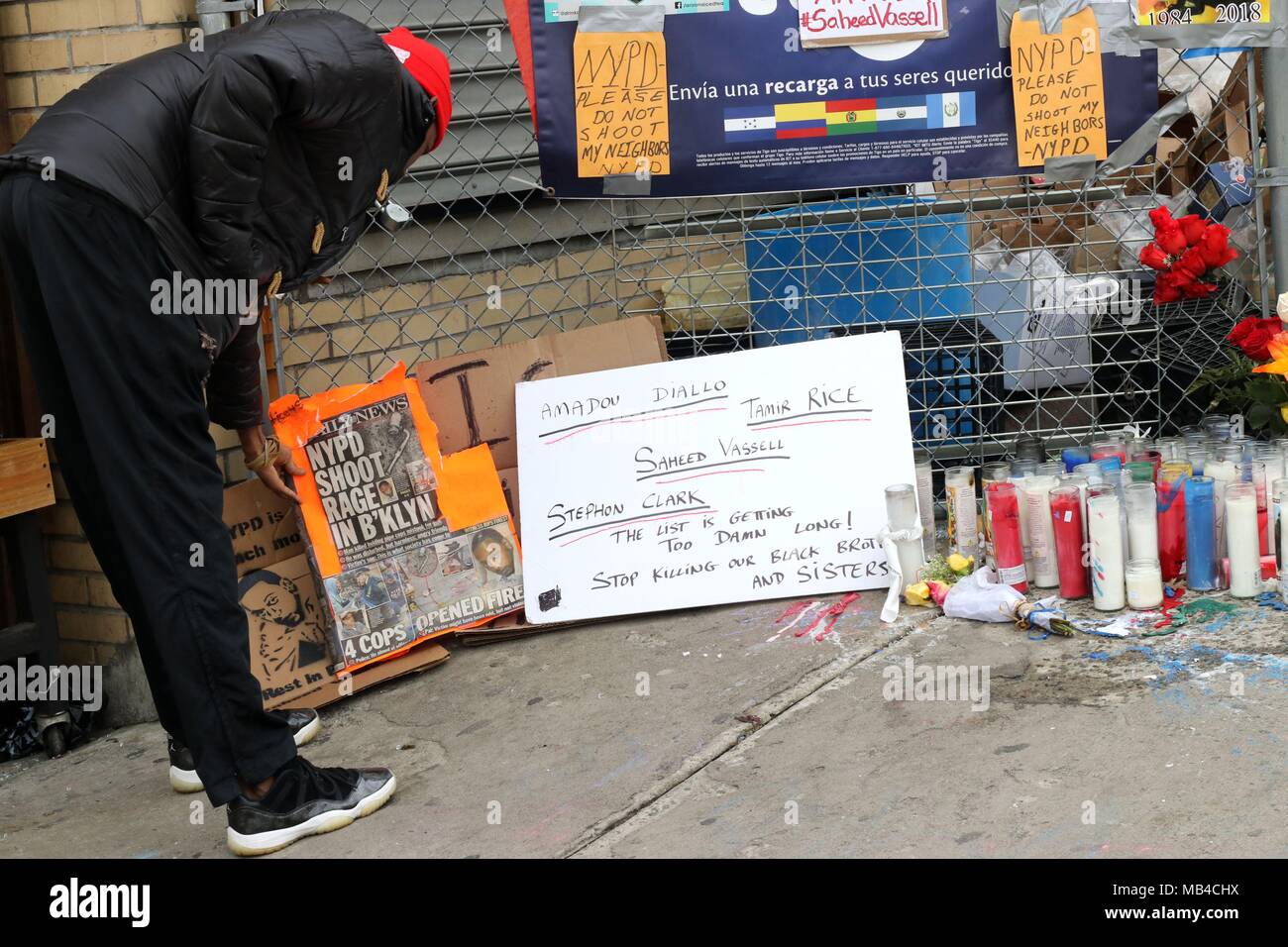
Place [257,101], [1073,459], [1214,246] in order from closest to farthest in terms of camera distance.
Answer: [257,101]
[1073,459]
[1214,246]

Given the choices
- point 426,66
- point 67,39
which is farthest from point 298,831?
point 67,39

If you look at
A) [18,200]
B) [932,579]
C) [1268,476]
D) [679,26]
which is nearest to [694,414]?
[932,579]

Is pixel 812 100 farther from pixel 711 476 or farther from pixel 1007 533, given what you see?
pixel 1007 533

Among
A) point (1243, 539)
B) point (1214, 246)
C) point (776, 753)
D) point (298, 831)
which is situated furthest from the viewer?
point (1214, 246)

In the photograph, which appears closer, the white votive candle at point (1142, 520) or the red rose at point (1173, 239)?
the white votive candle at point (1142, 520)

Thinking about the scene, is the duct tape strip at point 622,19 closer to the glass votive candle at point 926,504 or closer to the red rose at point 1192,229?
the glass votive candle at point 926,504

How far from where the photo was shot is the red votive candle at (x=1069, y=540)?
12.5ft

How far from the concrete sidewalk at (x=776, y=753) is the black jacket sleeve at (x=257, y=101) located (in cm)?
138

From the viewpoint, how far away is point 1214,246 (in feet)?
14.2

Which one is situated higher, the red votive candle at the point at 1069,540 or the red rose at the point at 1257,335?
the red rose at the point at 1257,335

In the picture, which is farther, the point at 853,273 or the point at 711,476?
the point at 853,273

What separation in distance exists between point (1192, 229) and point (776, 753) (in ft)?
7.96

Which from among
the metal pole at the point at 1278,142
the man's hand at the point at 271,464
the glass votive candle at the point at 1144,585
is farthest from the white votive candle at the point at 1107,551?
the man's hand at the point at 271,464

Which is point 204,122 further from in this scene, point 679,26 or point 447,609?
point 679,26
